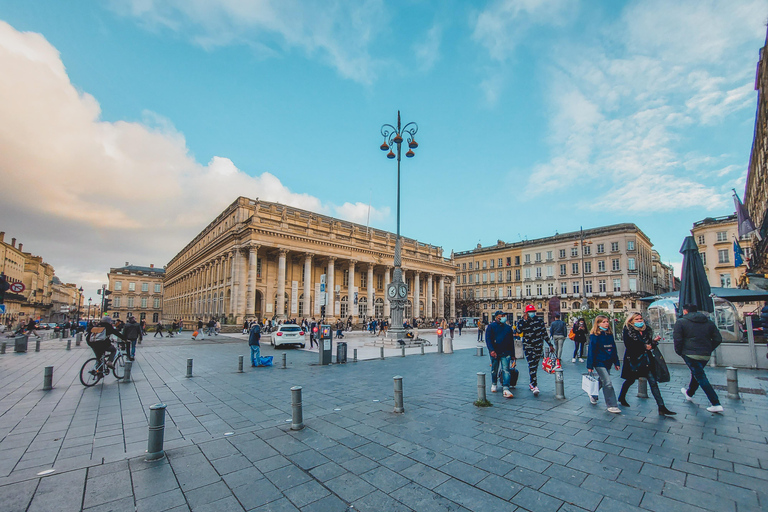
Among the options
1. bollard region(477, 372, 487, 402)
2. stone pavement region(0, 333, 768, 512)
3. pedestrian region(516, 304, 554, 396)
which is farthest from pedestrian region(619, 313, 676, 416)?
bollard region(477, 372, 487, 402)

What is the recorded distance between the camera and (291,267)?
45094 millimetres

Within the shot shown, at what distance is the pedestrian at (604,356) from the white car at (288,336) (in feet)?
54.7

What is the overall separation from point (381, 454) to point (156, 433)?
2.82 metres

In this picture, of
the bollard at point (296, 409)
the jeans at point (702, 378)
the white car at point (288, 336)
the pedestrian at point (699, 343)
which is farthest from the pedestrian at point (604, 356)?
the white car at point (288, 336)

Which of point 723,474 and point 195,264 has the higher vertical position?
point 195,264

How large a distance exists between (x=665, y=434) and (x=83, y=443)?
327 inches

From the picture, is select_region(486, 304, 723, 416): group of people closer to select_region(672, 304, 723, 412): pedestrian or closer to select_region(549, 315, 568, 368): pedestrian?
select_region(672, 304, 723, 412): pedestrian

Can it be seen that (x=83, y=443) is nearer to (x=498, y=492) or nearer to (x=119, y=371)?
(x=498, y=492)

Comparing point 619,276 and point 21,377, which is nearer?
point 21,377

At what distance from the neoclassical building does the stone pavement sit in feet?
91.0

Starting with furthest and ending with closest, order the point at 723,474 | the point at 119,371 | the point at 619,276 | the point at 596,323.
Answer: the point at 619,276
the point at 119,371
the point at 596,323
the point at 723,474

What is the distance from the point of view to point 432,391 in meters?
8.04

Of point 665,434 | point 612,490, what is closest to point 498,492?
point 612,490

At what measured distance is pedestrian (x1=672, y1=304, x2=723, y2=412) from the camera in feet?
19.4
